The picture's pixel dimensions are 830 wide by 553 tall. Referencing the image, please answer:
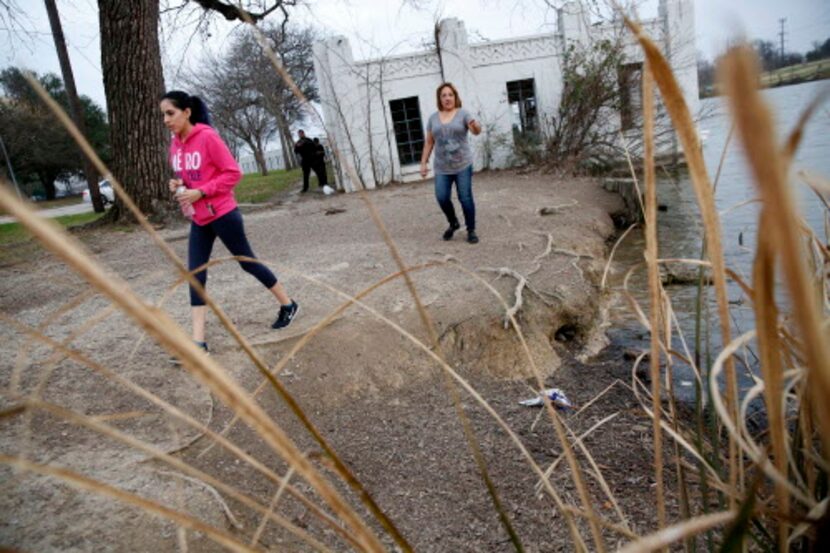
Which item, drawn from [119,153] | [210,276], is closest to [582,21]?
[119,153]

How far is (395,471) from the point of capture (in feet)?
8.34

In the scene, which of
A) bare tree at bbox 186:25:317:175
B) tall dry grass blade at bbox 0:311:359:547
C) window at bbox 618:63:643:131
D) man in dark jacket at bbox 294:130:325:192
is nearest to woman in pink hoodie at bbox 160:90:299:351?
tall dry grass blade at bbox 0:311:359:547

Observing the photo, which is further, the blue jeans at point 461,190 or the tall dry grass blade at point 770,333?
the blue jeans at point 461,190

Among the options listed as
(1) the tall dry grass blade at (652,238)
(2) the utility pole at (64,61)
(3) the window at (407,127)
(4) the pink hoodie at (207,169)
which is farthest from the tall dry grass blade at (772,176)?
(3) the window at (407,127)

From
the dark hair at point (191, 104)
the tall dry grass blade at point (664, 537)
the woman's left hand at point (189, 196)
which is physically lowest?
the tall dry grass blade at point (664, 537)

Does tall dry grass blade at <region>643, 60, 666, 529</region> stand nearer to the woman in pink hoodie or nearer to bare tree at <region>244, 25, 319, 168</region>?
the woman in pink hoodie

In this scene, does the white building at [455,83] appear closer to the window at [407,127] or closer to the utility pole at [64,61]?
the window at [407,127]

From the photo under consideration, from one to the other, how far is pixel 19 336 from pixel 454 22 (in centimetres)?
1259

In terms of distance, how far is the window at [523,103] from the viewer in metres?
14.9

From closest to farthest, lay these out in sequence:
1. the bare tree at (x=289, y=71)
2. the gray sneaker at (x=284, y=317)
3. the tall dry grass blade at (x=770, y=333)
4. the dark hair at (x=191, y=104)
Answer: the tall dry grass blade at (x=770, y=333)
the dark hair at (x=191, y=104)
the gray sneaker at (x=284, y=317)
the bare tree at (x=289, y=71)

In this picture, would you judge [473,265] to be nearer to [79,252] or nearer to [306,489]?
[306,489]

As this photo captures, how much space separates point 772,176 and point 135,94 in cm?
984

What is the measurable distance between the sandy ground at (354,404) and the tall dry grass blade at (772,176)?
49 centimetres

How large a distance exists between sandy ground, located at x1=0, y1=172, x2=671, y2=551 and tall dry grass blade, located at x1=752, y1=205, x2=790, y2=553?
0.40m
